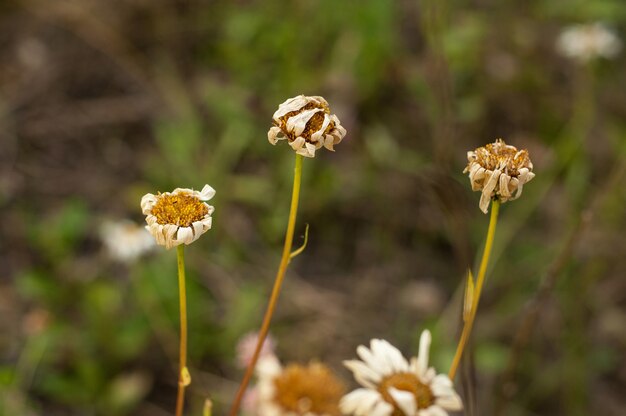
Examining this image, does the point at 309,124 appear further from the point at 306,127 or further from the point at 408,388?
the point at 408,388

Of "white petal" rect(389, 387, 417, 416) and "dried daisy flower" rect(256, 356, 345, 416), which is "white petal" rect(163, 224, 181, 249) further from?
"dried daisy flower" rect(256, 356, 345, 416)

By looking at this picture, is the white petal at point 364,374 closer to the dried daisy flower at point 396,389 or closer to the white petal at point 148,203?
the dried daisy flower at point 396,389

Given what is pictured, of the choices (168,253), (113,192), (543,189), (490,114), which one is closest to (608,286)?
(543,189)

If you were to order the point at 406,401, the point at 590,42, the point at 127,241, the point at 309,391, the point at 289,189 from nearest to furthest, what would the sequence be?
the point at 406,401 < the point at 309,391 < the point at 127,241 < the point at 289,189 < the point at 590,42

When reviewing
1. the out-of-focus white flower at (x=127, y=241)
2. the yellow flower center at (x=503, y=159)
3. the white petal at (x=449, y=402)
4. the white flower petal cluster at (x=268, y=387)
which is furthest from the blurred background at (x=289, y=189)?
the white petal at (x=449, y=402)

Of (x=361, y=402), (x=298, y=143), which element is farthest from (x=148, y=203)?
(x=361, y=402)

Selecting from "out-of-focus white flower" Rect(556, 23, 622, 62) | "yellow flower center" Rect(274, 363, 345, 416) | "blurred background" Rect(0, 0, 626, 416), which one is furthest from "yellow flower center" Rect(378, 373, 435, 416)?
"out-of-focus white flower" Rect(556, 23, 622, 62)

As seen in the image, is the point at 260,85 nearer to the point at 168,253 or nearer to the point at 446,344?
the point at 168,253
